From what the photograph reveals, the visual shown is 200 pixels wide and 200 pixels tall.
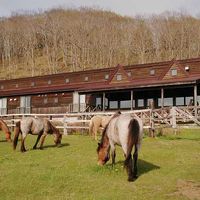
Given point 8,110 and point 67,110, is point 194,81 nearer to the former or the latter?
point 67,110

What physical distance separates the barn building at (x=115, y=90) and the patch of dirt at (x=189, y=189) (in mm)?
23131

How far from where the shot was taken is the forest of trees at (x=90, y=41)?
311 ft

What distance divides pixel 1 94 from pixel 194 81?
87.8 feet

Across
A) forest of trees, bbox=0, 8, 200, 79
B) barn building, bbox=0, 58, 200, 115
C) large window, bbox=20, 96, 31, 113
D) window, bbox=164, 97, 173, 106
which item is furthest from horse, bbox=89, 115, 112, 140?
forest of trees, bbox=0, 8, 200, 79

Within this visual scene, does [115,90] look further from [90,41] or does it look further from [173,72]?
[90,41]

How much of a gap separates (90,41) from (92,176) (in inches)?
3702

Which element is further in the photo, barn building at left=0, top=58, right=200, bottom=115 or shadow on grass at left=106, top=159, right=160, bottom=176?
barn building at left=0, top=58, right=200, bottom=115

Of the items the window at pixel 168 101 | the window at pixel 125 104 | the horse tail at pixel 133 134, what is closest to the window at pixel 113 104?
the window at pixel 125 104

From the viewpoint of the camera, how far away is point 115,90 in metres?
37.5

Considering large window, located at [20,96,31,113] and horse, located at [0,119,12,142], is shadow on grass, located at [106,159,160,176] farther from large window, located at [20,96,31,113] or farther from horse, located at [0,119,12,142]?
large window, located at [20,96,31,113]

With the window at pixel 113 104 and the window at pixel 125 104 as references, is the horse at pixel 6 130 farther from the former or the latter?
the window at pixel 113 104

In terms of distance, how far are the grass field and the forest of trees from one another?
7733cm

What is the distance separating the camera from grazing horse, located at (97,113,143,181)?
32.7 feet

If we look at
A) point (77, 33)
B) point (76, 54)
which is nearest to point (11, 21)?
point (77, 33)
